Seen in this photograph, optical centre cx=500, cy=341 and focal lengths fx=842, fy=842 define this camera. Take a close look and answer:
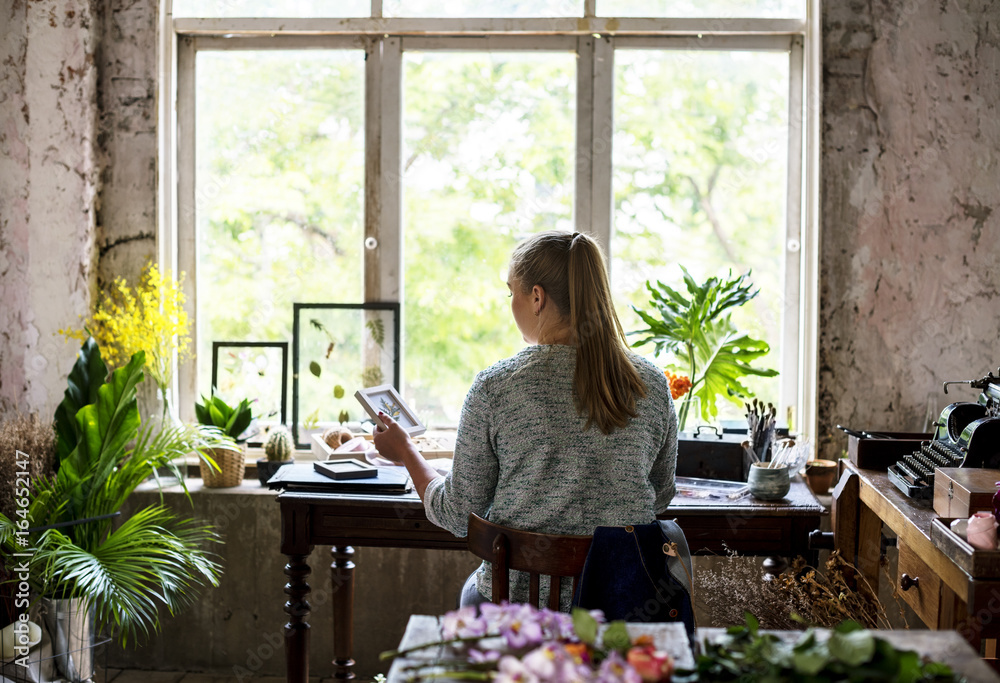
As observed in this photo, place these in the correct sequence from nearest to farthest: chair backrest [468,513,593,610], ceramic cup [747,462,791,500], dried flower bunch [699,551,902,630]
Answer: chair backrest [468,513,593,610], dried flower bunch [699,551,902,630], ceramic cup [747,462,791,500]

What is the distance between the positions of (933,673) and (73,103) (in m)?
3.40

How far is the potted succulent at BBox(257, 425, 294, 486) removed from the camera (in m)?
3.19

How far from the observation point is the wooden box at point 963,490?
1.68m

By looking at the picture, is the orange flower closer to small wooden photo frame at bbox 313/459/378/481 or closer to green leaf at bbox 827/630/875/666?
small wooden photo frame at bbox 313/459/378/481

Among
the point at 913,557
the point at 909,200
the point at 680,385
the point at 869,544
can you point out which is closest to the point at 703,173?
the point at 909,200

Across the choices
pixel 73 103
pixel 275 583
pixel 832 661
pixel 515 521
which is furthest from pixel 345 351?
pixel 832 661

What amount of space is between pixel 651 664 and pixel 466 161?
2.74 m

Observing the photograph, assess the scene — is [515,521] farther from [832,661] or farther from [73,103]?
[73,103]

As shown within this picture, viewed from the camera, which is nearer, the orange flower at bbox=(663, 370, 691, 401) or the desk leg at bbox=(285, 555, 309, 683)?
the desk leg at bbox=(285, 555, 309, 683)

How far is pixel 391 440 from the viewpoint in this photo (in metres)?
2.11

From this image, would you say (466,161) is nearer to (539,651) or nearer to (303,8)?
(303,8)

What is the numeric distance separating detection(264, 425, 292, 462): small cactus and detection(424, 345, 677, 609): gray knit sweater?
1.61 meters

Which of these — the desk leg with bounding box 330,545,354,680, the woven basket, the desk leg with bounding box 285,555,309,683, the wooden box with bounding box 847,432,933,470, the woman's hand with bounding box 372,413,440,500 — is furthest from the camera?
the woven basket

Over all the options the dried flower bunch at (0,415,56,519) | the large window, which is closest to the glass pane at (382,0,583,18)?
the large window
